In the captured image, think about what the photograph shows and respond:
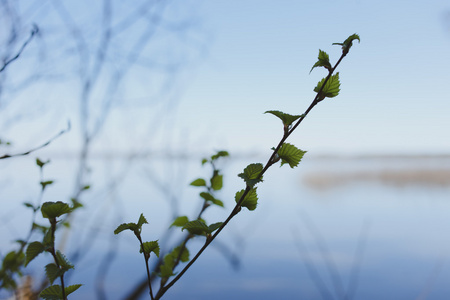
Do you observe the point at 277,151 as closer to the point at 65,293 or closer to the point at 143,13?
the point at 65,293

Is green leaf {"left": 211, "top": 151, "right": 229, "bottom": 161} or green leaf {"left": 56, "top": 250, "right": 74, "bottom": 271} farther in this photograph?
green leaf {"left": 211, "top": 151, "right": 229, "bottom": 161}

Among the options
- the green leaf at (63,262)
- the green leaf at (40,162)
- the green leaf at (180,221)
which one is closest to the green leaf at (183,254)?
the green leaf at (180,221)

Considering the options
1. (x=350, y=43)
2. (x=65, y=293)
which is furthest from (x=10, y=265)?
(x=350, y=43)

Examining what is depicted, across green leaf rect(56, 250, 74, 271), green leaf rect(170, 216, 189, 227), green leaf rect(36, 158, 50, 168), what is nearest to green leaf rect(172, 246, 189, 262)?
green leaf rect(170, 216, 189, 227)

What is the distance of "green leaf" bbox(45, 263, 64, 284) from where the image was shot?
0.35 metres

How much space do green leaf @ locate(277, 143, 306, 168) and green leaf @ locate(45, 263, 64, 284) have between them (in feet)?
0.80

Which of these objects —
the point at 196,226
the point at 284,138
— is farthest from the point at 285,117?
the point at 196,226

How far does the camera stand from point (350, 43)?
0.30 metres

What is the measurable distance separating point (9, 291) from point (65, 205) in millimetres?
588

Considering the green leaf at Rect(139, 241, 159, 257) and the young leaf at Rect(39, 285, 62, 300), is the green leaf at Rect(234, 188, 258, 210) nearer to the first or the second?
the green leaf at Rect(139, 241, 159, 257)

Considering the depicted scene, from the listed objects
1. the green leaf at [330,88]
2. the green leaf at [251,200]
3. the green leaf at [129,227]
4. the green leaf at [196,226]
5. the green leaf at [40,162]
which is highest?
the green leaf at [40,162]

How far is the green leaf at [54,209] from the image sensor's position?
1.11ft

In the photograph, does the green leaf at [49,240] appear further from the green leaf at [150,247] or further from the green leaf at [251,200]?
the green leaf at [251,200]

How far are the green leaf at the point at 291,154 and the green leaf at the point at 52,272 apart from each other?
0.80 feet
